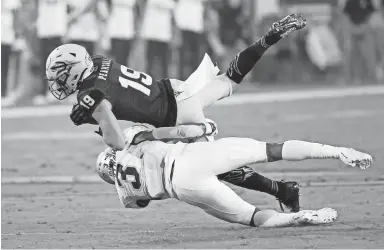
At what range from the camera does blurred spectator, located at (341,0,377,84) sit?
20.5 m

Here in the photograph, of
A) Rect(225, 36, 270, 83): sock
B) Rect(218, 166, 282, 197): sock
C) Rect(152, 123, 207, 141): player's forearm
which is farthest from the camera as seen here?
Rect(218, 166, 282, 197): sock

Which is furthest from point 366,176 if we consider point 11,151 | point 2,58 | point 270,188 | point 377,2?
point 377,2

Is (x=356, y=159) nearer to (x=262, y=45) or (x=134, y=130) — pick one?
(x=262, y=45)

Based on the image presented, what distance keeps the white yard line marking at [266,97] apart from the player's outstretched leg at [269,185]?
29.8 feet

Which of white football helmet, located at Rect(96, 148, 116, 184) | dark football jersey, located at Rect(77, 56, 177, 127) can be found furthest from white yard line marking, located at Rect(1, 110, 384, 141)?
dark football jersey, located at Rect(77, 56, 177, 127)

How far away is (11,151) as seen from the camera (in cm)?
1417

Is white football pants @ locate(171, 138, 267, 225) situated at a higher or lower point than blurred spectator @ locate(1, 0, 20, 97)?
higher

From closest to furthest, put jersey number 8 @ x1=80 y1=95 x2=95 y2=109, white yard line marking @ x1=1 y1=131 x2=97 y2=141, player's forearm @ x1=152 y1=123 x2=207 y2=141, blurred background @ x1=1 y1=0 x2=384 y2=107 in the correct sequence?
jersey number 8 @ x1=80 y1=95 x2=95 y2=109
player's forearm @ x1=152 y1=123 x2=207 y2=141
white yard line marking @ x1=1 y1=131 x2=97 y2=141
blurred background @ x1=1 y1=0 x2=384 y2=107

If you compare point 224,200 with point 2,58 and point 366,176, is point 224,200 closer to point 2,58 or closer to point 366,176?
point 366,176

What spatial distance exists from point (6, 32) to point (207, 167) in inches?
450

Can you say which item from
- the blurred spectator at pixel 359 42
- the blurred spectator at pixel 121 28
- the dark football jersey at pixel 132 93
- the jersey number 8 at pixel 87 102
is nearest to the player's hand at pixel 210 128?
the dark football jersey at pixel 132 93

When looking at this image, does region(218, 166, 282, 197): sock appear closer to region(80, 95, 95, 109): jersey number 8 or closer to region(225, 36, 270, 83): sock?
region(225, 36, 270, 83): sock

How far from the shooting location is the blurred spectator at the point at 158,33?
19.0 meters

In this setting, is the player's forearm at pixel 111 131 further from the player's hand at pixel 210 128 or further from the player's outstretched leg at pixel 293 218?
the player's outstretched leg at pixel 293 218
